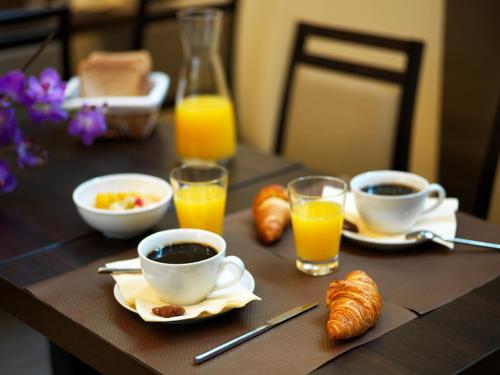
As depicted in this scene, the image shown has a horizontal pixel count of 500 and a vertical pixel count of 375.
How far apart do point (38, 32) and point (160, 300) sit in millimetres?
1397

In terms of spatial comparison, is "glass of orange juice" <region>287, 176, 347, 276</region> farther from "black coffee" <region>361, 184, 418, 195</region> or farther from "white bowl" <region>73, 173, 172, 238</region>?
"white bowl" <region>73, 173, 172, 238</region>

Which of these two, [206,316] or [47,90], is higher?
[47,90]

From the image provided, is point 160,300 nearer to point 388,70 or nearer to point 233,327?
point 233,327

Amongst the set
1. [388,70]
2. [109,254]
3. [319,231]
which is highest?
[388,70]

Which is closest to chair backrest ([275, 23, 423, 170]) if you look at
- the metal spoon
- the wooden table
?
the wooden table

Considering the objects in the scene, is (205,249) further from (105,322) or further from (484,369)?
(484,369)

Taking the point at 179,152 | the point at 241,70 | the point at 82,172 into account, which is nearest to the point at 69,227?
the point at 82,172

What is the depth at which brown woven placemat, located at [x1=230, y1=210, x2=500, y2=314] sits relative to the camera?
1.17 metres

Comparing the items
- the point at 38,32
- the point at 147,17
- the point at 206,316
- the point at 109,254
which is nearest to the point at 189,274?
the point at 206,316

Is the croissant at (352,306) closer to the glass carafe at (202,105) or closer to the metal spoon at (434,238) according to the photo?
the metal spoon at (434,238)

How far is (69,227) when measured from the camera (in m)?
1.45

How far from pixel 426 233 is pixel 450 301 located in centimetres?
18

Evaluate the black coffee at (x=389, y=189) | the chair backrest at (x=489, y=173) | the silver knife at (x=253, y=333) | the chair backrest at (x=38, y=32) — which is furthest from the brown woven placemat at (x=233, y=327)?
the chair backrest at (x=38, y=32)

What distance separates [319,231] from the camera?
121cm
